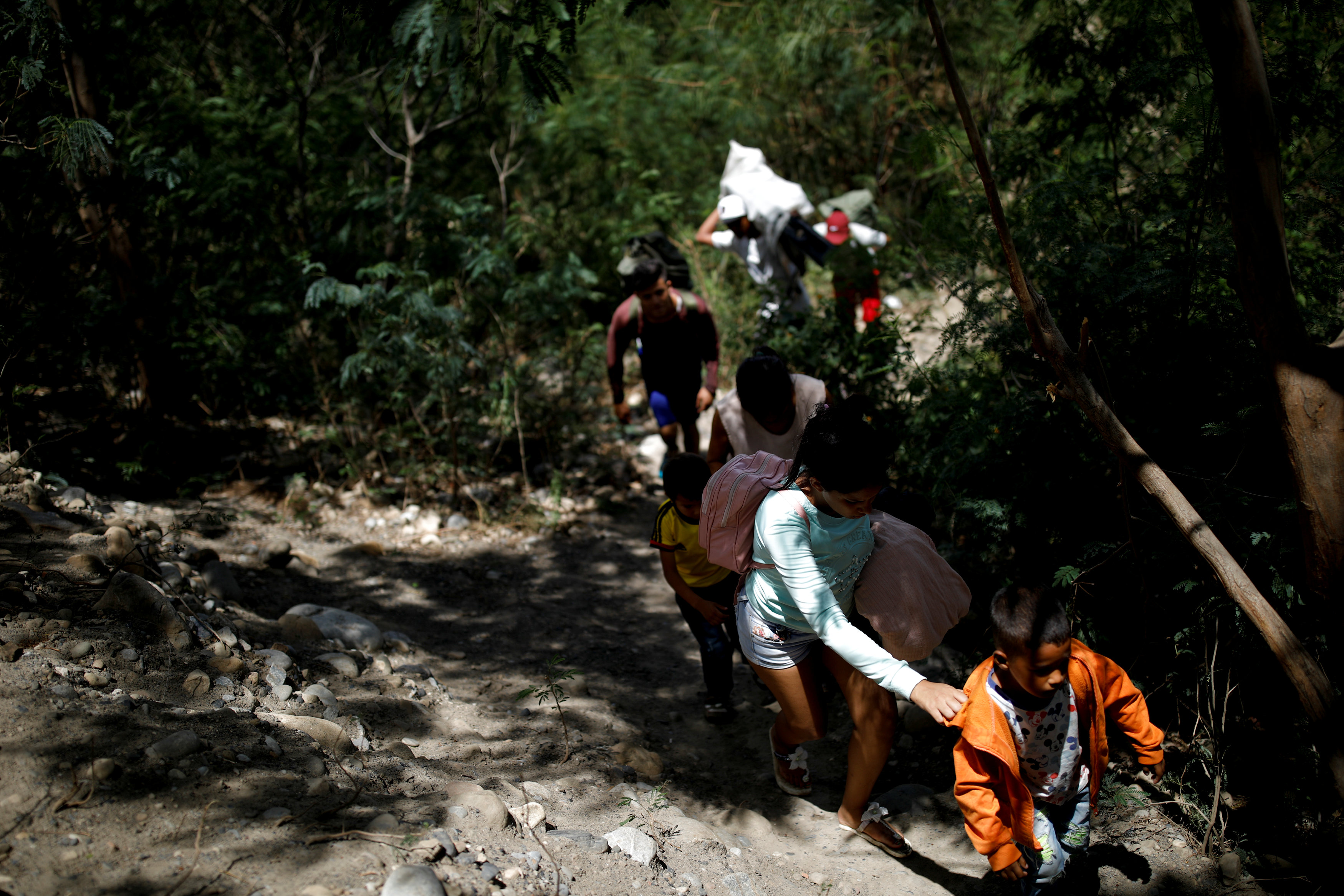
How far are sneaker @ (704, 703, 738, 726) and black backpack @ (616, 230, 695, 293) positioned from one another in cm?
Answer: 260

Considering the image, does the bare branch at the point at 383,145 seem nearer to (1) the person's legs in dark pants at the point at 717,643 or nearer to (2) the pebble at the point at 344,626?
(2) the pebble at the point at 344,626

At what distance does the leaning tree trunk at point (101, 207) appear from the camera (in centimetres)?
439

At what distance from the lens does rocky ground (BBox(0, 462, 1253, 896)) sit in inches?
79.9

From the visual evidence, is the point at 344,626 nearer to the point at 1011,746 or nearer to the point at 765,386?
the point at 765,386

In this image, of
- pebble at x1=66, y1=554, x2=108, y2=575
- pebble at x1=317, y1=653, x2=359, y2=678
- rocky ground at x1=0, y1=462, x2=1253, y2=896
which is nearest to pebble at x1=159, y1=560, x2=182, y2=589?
rocky ground at x1=0, y1=462, x2=1253, y2=896

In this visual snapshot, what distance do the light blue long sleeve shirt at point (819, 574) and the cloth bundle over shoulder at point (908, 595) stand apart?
2.0 inches

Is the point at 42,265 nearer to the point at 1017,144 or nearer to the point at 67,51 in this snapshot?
the point at 67,51

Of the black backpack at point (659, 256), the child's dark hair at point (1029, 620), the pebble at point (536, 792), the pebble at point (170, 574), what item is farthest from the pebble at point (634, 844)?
the black backpack at point (659, 256)

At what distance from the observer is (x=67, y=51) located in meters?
4.28

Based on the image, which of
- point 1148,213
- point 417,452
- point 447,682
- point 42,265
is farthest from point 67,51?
point 1148,213

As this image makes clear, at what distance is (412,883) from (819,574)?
127 cm

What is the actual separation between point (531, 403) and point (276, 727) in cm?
356

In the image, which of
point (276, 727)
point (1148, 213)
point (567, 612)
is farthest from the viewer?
point (567, 612)

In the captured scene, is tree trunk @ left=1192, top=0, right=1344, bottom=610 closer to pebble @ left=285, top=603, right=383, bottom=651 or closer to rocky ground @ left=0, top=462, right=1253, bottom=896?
rocky ground @ left=0, top=462, right=1253, bottom=896
